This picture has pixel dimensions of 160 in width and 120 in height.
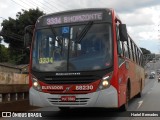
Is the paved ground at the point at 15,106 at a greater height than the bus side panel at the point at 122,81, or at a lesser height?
lesser

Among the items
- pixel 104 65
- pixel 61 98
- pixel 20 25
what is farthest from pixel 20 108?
pixel 20 25

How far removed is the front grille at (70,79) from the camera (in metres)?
9.94

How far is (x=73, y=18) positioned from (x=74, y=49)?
1.07 m

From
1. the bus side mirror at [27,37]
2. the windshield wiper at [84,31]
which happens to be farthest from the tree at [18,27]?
the windshield wiper at [84,31]

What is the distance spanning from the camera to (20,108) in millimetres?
13984

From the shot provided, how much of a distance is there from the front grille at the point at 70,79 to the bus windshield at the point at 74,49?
226 millimetres

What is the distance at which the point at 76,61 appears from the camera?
10234 millimetres

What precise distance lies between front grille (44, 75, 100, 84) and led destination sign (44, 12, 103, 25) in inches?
70.4

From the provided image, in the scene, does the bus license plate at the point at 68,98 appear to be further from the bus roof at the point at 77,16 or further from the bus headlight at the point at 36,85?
the bus roof at the point at 77,16

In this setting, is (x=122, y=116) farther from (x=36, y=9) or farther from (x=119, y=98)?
(x=36, y=9)

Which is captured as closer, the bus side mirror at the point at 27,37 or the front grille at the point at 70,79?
the front grille at the point at 70,79

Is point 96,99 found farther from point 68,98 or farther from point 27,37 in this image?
point 27,37

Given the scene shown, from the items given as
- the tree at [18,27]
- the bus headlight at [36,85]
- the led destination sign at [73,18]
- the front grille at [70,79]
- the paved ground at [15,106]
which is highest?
the tree at [18,27]

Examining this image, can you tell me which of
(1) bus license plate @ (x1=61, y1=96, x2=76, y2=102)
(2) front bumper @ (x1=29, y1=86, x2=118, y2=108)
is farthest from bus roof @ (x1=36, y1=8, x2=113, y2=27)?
(1) bus license plate @ (x1=61, y1=96, x2=76, y2=102)
